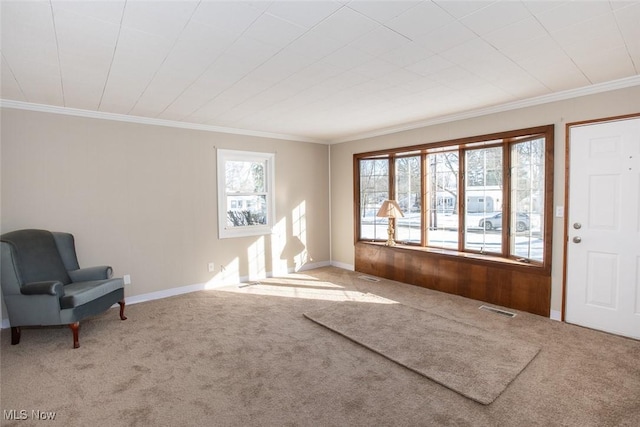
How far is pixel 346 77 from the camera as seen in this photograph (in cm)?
293

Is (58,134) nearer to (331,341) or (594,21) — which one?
(331,341)

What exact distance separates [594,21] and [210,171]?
4.47 m

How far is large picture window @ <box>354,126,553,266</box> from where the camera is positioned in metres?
3.89

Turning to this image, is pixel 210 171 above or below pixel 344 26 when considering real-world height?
below

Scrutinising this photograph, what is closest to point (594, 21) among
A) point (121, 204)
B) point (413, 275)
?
point (413, 275)

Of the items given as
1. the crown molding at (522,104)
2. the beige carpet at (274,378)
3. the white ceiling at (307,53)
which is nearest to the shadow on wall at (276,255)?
the beige carpet at (274,378)

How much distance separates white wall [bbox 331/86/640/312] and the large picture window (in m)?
0.08

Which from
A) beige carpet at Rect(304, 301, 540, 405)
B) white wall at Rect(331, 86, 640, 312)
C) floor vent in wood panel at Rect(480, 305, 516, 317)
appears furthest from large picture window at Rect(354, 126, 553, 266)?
beige carpet at Rect(304, 301, 540, 405)

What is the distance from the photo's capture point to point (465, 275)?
438cm

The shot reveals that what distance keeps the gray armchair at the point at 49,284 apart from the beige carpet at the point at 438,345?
2201 mm

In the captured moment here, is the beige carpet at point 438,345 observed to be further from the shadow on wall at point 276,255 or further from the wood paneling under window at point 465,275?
the shadow on wall at point 276,255

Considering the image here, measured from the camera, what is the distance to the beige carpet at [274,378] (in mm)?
2080

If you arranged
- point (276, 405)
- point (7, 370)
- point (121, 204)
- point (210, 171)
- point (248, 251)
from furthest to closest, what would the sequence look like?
point (248, 251)
point (210, 171)
point (121, 204)
point (7, 370)
point (276, 405)

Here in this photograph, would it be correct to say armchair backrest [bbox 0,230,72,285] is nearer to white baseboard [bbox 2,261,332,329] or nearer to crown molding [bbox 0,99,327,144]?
white baseboard [bbox 2,261,332,329]
